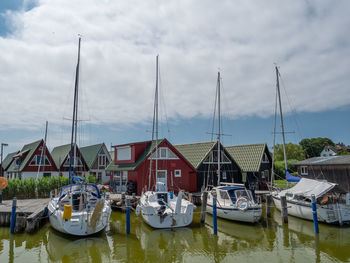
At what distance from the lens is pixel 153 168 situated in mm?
27766

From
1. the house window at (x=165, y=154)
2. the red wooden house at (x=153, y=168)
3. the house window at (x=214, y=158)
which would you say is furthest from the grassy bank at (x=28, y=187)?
the house window at (x=214, y=158)

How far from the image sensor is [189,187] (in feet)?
96.8

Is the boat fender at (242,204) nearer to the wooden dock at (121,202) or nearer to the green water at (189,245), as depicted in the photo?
the green water at (189,245)

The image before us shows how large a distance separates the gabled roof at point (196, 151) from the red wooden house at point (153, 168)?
58.7 inches

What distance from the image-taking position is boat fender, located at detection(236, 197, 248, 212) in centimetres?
1794

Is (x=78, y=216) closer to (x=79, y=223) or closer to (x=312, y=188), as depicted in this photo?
(x=79, y=223)

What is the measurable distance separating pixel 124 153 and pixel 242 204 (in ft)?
50.2

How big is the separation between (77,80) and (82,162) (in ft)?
64.0

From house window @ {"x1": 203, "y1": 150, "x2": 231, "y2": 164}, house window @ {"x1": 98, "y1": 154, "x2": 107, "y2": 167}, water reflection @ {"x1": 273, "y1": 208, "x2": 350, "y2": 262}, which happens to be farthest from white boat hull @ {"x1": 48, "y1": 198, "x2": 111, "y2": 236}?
house window @ {"x1": 98, "y1": 154, "x2": 107, "y2": 167}

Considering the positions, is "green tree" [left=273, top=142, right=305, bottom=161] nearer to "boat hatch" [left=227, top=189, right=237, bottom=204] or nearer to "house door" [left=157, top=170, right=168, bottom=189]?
"house door" [left=157, top=170, right=168, bottom=189]

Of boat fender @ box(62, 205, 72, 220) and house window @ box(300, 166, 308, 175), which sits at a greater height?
house window @ box(300, 166, 308, 175)

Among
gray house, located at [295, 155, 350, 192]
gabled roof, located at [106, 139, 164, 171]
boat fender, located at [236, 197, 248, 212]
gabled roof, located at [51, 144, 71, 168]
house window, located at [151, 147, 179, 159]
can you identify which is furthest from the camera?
gabled roof, located at [51, 144, 71, 168]

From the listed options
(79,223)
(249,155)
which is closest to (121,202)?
(79,223)

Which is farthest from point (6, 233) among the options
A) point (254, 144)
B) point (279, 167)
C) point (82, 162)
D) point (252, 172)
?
point (279, 167)
